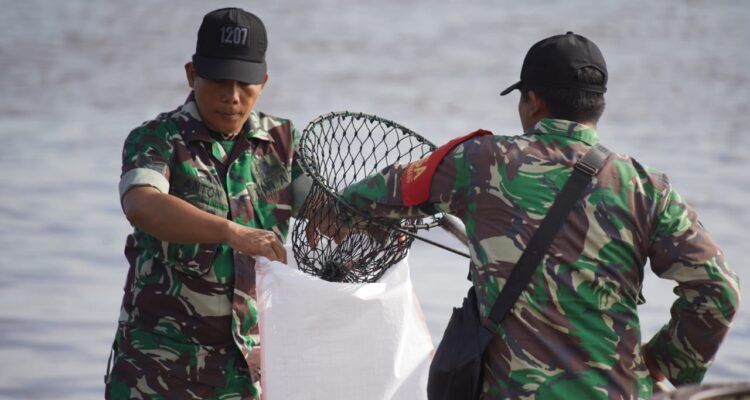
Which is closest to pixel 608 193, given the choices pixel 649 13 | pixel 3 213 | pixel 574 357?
pixel 574 357

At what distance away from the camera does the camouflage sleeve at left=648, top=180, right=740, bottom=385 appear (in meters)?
3.06

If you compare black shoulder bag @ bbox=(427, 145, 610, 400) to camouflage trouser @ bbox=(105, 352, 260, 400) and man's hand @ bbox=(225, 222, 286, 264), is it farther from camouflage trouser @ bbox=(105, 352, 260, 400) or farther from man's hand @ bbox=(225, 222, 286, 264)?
camouflage trouser @ bbox=(105, 352, 260, 400)

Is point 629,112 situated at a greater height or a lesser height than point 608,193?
greater

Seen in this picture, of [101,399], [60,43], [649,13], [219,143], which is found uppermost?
[649,13]

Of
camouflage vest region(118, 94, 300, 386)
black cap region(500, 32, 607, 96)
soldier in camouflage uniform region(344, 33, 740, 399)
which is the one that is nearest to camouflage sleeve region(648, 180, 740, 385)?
soldier in camouflage uniform region(344, 33, 740, 399)

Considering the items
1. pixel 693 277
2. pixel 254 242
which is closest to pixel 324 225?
pixel 254 242

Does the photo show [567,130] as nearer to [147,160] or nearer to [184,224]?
[184,224]

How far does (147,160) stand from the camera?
3.64 m

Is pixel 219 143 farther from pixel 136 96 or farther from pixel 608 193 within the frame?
pixel 136 96

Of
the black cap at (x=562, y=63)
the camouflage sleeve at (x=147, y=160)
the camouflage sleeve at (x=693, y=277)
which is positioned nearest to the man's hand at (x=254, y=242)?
the camouflage sleeve at (x=147, y=160)

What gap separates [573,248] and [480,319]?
0.98 feet

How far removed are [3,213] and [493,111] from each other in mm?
5318

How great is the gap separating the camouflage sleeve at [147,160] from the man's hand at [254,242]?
0.24m

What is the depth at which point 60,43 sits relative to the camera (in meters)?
15.5
